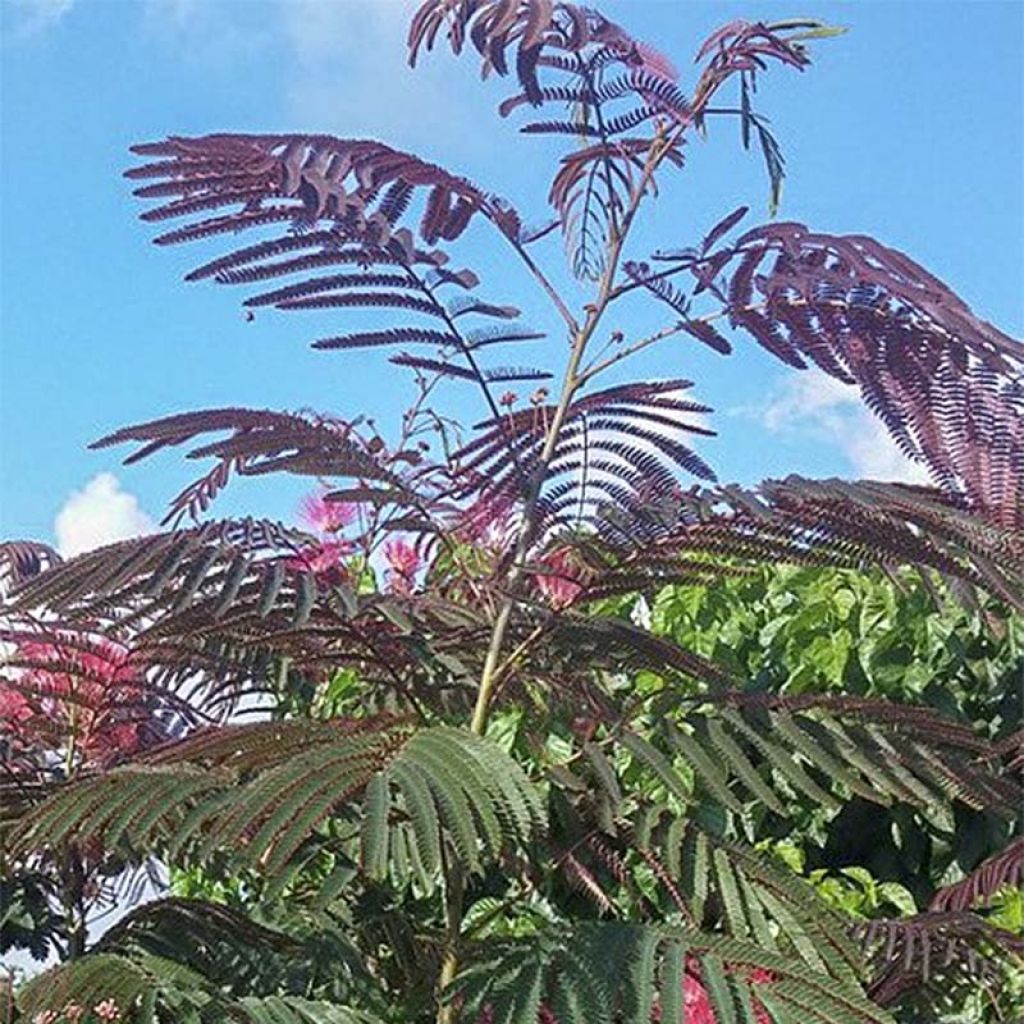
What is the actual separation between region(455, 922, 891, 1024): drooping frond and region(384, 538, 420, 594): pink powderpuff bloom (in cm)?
68

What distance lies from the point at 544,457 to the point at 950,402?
37 centimetres

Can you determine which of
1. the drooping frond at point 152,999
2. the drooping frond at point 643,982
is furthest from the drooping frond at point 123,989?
the drooping frond at point 643,982

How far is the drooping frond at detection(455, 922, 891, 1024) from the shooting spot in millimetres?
1248

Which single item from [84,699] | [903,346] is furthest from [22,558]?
[903,346]

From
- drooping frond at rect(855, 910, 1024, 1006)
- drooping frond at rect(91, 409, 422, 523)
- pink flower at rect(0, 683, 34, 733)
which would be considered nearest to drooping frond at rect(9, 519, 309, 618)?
drooping frond at rect(91, 409, 422, 523)

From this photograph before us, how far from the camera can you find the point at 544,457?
1.51 m

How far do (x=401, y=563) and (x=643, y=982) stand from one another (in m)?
0.83

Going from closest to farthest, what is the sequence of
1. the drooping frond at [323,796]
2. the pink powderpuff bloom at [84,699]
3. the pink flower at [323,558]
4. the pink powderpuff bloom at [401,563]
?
the drooping frond at [323,796] < the pink flower at [323,558] < the pink powderpuff bloom at [84,699] < the pink powderpuff bloom at [401,563]

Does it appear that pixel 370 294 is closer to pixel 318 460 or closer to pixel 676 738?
pixel 318 460

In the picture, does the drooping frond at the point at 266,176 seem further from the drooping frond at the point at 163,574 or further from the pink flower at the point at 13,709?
the pink flower at the point at 13,709

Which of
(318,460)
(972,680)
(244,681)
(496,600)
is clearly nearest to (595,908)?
(972,680)

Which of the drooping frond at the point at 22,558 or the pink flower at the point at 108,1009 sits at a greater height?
the drooping frond at the point at 22,558

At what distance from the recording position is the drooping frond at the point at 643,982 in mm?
1248

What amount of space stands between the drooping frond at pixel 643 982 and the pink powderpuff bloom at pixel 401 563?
68cm
